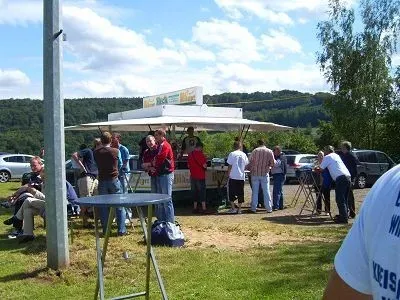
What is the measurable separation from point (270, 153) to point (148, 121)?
3125mm

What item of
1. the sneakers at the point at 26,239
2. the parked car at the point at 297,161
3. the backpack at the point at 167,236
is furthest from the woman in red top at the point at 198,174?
the parked car at the point at 297,161

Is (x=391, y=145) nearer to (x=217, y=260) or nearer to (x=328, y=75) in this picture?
(x=328, y=75)

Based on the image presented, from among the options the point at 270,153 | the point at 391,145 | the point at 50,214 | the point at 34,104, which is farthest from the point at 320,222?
the point at 34,104

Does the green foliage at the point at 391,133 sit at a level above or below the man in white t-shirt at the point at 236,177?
above

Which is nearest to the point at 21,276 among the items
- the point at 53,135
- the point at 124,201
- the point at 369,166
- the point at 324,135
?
the point at 53,135

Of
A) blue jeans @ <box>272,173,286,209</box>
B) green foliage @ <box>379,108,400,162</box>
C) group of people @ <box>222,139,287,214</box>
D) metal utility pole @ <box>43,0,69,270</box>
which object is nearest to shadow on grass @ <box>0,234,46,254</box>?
metal utility pole @ <box>43,0,69,270</box>

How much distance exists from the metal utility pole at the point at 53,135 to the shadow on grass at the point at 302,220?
5.49 metres

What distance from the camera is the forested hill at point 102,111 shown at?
46.6 metres

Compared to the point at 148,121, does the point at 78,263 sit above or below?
below

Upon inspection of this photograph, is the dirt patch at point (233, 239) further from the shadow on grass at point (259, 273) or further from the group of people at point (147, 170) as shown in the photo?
the group of people at point (147, 170)

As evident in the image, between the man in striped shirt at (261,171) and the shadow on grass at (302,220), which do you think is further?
the man in striped shirt at (261,171)

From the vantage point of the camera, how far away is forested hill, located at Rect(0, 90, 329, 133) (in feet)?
157

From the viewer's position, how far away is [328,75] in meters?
31.6

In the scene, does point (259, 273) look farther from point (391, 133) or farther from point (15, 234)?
point (391, 133)
